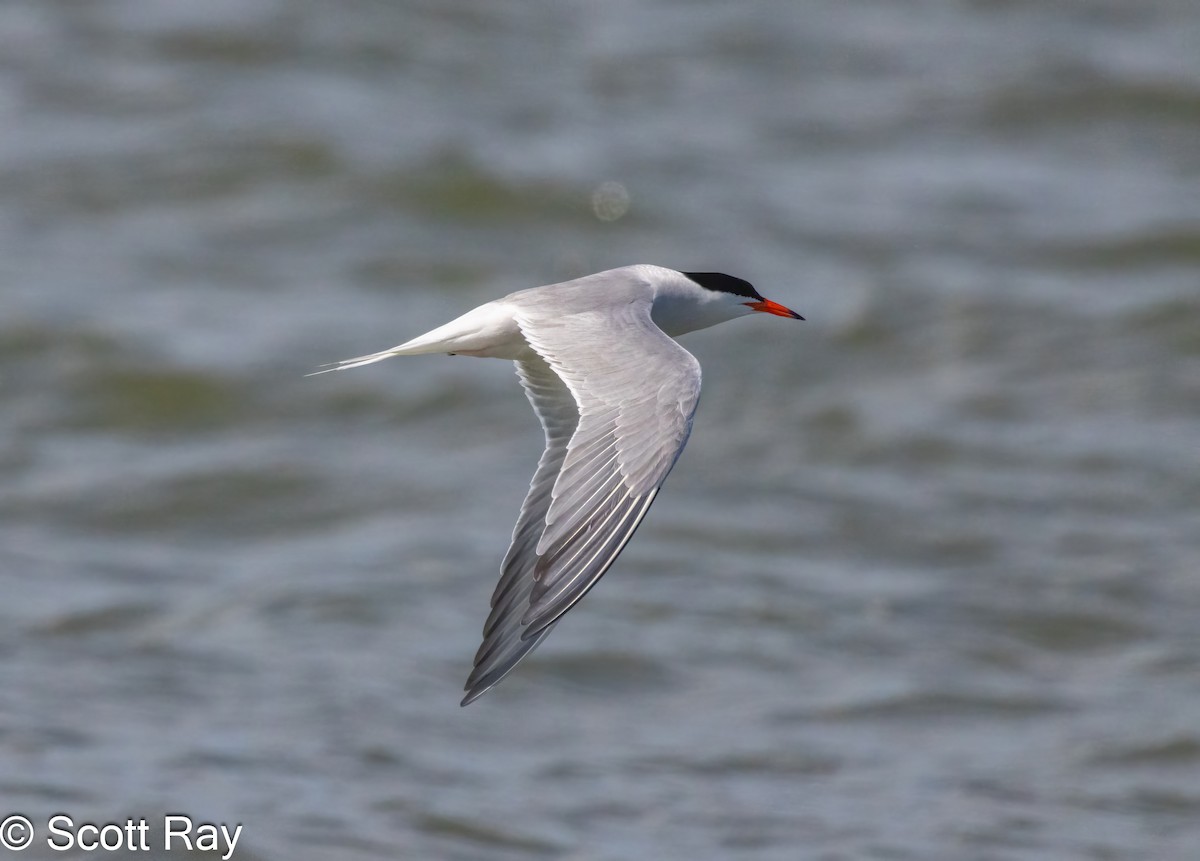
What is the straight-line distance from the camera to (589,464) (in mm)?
5066

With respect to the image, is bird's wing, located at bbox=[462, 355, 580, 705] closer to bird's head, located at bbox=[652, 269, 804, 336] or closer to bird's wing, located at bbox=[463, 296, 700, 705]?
bird's wing, located at bbox=[463, 296, 700, 705]

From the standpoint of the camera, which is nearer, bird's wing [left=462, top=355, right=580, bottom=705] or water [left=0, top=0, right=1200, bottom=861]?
bird's wing [left=462, top=355, right=580, bottom=705]

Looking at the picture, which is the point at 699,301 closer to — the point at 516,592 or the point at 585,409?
the point at 585,409

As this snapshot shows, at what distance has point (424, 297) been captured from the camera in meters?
13.9

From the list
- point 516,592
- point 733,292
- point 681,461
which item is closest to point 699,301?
point 733,292

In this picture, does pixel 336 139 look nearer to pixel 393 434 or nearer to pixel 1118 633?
pixel 393 434

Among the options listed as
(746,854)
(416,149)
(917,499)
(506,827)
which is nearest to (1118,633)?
(917,499)

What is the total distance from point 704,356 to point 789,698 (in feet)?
12.5

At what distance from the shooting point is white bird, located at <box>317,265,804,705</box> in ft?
16.0

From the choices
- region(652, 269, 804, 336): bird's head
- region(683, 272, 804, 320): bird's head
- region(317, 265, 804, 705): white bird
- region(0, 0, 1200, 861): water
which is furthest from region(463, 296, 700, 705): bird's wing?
region(0, 0, 1200, 861): water

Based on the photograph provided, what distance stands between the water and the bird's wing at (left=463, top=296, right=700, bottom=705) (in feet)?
9.57

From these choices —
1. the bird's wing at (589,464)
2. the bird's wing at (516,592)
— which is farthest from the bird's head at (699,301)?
the bird's wing at (516,592)

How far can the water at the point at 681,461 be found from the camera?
8.87 meters

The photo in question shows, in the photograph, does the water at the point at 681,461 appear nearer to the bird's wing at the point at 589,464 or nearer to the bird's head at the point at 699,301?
the bird's head at the point at 699,301
